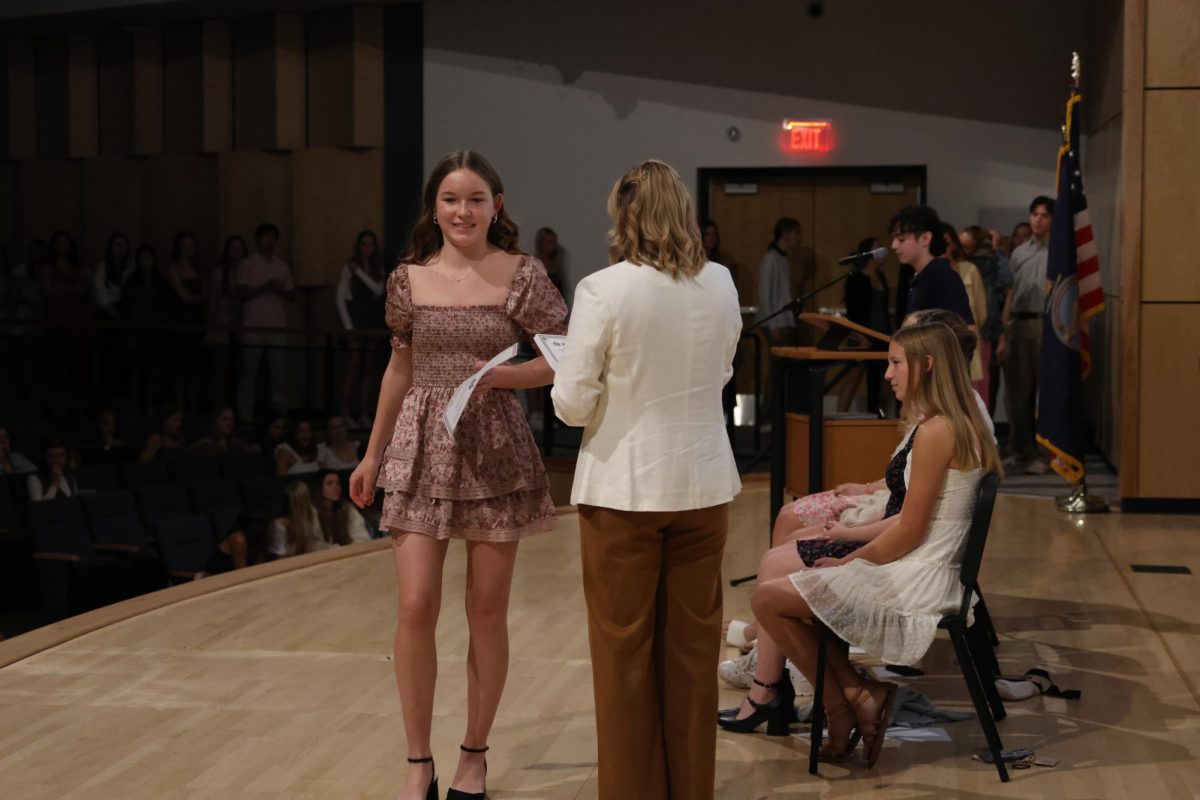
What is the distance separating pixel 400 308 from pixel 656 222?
715 millimetres

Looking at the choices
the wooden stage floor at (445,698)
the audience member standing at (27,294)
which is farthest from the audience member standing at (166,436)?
the wooden stage floor at (445,698)

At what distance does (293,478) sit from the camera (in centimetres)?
823

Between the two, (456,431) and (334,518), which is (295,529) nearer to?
(334,518)

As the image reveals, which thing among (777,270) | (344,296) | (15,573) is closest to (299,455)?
(15,573)

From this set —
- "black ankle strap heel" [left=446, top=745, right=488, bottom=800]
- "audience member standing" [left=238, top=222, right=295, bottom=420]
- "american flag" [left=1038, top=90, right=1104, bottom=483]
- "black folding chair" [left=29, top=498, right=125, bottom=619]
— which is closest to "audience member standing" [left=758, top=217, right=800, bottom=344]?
"american flag" [left=1038, top=90, right=1104, bottom=483]

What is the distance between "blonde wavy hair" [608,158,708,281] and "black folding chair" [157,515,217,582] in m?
4.45

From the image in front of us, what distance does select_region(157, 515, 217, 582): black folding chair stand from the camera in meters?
6.62

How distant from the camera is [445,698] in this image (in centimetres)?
404

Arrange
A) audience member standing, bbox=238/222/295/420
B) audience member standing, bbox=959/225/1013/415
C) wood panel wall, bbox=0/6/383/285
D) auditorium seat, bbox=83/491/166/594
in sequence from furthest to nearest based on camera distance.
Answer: wood panel wall, bbox=0/6/383/285 < audience member standing, bbox=238/222/295/420 < audience member standing, bbox=959/225/1013/415 < auditorium seat, bbox=83/491/166/594

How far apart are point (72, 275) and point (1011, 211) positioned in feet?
21.8

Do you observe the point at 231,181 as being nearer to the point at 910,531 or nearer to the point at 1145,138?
the point at 1145,138

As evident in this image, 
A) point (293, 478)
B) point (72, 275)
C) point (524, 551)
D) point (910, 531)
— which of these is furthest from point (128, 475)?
point (910, 531)

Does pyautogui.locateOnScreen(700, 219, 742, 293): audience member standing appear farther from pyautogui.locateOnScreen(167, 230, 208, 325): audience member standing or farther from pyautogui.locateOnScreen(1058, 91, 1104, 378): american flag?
pyautogui.locateOnScreen(167, 230, 208, 325): audience member standing

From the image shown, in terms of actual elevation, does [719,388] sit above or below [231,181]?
below
